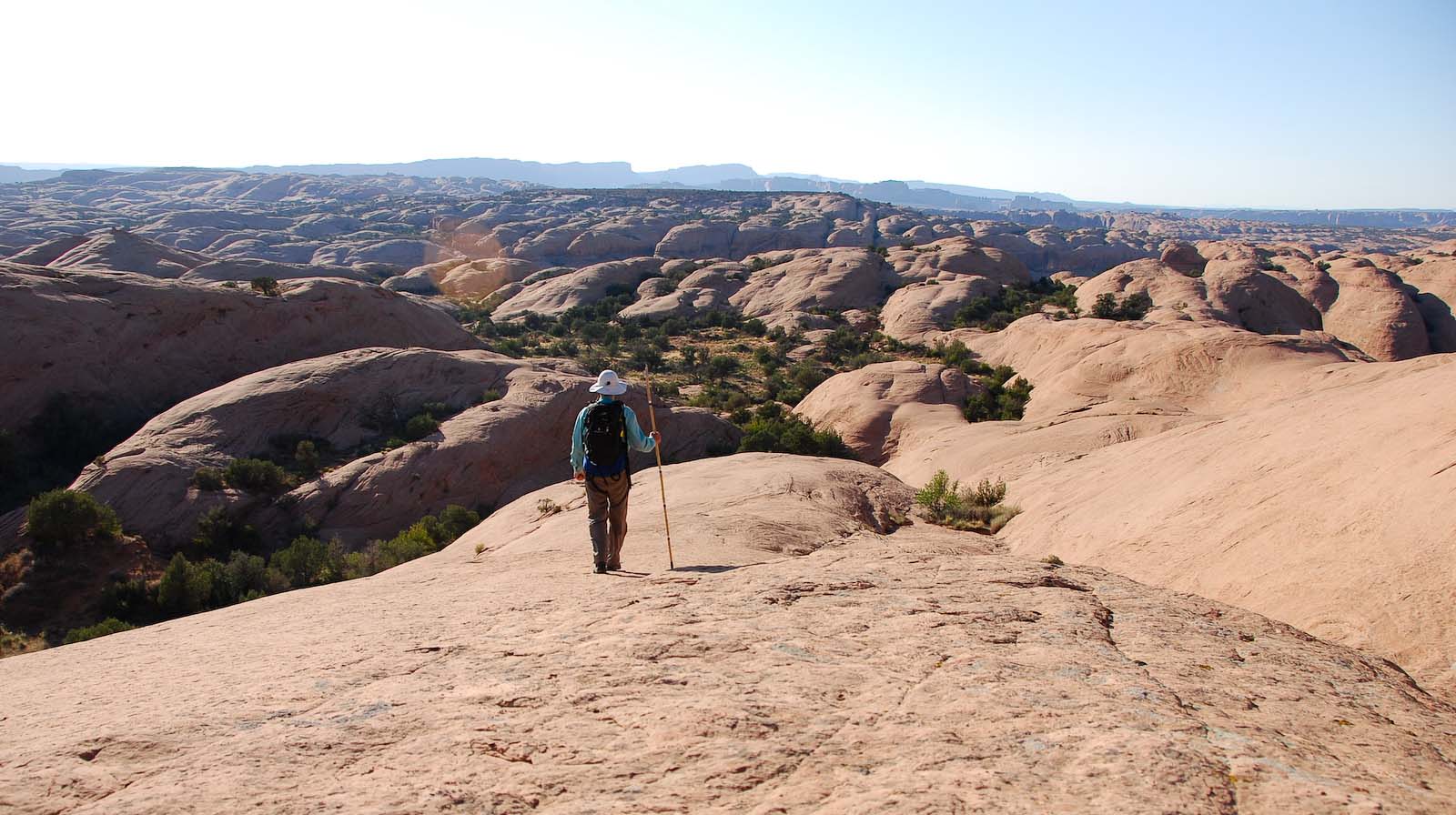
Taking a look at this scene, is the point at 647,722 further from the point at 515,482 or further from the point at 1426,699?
the point at 515,482

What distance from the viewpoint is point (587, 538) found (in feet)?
30.6

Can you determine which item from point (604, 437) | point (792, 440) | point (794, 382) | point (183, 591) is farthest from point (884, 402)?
point (183, 591)

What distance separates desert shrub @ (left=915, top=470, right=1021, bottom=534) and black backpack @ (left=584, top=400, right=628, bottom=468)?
5379 mm

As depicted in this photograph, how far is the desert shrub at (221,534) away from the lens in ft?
52.1

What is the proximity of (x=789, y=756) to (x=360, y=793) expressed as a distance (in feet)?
5.88

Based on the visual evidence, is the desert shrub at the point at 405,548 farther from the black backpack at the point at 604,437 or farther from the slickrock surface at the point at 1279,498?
the slickrock surface at the point at 1279,498

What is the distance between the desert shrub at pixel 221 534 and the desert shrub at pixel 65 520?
1.47m

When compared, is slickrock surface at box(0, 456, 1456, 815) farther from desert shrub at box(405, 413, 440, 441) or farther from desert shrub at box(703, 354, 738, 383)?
desert shrub at box(703, 354, 738, 383)

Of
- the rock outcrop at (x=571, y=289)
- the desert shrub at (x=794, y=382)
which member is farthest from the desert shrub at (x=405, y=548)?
the rock outcrop at (x=571, y=289)

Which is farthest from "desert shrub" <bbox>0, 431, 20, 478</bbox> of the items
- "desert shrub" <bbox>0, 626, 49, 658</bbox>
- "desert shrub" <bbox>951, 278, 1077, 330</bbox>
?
"desert shrub" <bbox>951, 278, 1077, 330</bbox>

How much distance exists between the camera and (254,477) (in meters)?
17.4

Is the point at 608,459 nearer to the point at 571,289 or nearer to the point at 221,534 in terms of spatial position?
the point at 221,534

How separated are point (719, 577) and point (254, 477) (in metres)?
15.2

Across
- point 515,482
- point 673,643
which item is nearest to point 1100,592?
point 673,643
